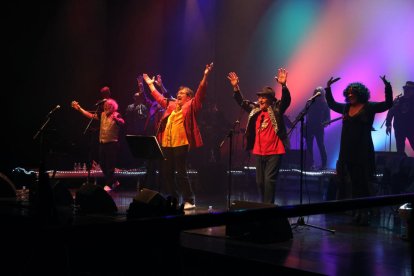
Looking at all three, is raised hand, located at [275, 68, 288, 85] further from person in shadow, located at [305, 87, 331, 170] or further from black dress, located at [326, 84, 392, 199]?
person in shadow, located at [305, 87, 331, 170]

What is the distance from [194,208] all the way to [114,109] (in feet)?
11.7

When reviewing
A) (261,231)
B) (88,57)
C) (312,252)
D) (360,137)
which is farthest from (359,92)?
(88,57)

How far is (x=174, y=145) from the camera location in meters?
9.20

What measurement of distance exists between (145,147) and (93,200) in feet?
5.76

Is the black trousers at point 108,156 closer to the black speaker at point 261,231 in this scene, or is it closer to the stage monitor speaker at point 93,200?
the stage monitor speaker at point 93,200

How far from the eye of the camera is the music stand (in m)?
8.66

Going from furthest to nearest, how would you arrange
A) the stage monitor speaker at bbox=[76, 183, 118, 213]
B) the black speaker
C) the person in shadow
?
the person in shadow < the stage monitor speaker at bbox=[76, 183, 118, 213] < the black speaker

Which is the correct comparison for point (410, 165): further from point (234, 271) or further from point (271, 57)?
point (271, 57)

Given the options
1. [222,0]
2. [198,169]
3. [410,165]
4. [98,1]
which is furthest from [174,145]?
[222,0]

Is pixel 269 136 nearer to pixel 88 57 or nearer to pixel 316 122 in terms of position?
pixel 316 122

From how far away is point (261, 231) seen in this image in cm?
612

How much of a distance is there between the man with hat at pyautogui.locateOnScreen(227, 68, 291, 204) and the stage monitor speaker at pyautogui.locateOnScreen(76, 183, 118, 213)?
7.66ft

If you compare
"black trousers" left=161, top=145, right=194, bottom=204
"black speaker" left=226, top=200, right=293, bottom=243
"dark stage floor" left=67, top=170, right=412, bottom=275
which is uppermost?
"black trousers" left=161, top=145, right=194, bottom=204

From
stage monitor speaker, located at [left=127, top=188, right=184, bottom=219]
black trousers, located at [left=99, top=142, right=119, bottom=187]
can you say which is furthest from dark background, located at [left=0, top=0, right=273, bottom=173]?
stage monitor speaker, located at [left=127, top=188, right=184, bottom=219]
